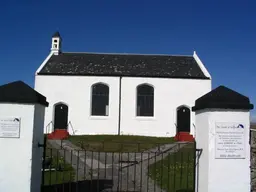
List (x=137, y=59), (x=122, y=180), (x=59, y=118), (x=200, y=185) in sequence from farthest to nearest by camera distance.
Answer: (x=137, y=59), (x=59, y=118), (x=122, y=180), (x=200, y=185)

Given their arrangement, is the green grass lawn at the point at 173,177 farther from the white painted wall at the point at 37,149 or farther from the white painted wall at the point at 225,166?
the white painted wall at the point at 37,149

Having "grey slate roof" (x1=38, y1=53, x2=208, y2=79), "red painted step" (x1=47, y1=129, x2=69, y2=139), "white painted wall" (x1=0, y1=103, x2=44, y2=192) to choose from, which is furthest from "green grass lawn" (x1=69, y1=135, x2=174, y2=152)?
"white painted wall" (x1=0, y1=103, x2=44, y2=192)

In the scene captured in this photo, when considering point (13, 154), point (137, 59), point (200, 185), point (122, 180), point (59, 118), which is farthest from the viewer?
point (137, 59)

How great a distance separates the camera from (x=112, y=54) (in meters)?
31.8

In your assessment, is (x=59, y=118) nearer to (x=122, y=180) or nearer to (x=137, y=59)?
(x=137, y=59)

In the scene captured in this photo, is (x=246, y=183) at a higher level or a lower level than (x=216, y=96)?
lower

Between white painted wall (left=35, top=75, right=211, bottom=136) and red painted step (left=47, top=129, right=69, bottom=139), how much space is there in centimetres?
83

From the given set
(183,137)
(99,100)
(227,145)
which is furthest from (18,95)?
(99,100)

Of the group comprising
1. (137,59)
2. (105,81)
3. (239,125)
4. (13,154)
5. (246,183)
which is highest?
(137,59)

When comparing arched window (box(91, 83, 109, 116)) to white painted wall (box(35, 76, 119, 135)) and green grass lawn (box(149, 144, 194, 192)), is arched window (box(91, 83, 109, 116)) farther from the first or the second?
green grass lawn (box(149, 144, 194, 192))

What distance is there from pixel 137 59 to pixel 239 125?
982 inches

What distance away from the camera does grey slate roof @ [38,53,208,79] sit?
1113 inches

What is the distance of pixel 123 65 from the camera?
29672 mm

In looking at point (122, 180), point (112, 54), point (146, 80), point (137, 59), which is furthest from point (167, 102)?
point (122, 180)
